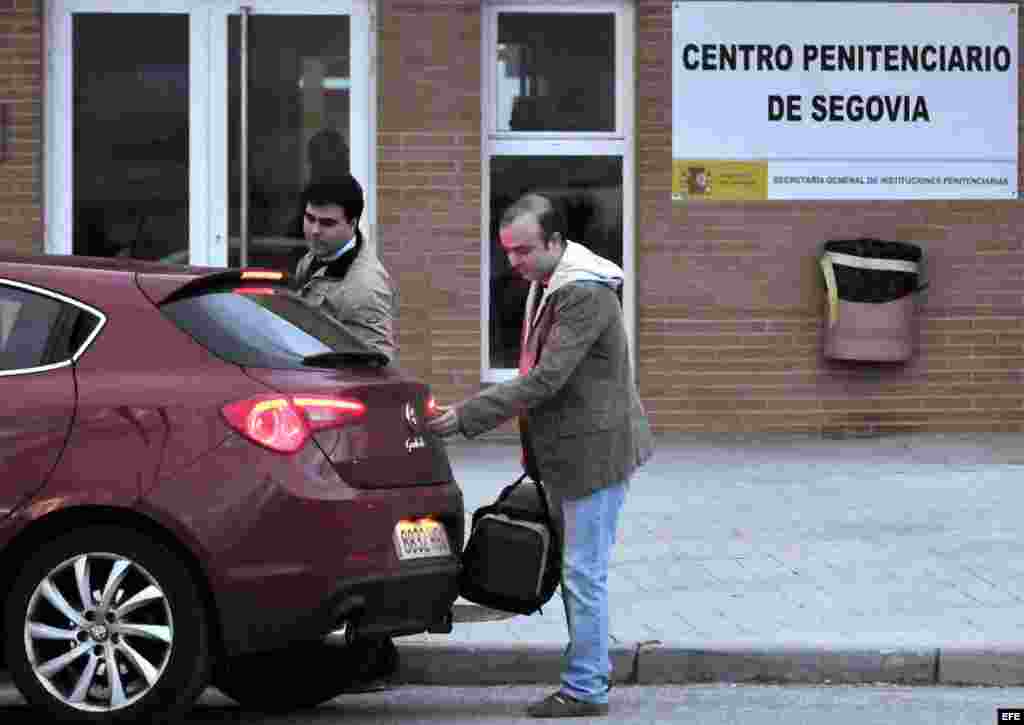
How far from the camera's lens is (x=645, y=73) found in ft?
48.5

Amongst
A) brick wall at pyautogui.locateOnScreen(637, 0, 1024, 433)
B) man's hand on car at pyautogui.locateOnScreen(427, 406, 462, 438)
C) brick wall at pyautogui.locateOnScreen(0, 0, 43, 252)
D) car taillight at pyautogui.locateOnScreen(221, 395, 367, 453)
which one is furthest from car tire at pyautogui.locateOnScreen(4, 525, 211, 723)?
brick wall at pyautogui.locateOnScreen(637, 0, 1024, 433)

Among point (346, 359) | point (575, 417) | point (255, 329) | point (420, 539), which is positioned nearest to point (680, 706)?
point (575, 417)

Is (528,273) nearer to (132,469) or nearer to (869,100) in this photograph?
(132,469)

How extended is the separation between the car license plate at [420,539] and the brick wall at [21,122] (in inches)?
317

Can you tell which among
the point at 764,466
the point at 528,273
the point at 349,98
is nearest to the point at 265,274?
the point at 528,273

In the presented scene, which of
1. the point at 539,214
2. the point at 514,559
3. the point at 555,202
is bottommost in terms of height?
the point at 514,559

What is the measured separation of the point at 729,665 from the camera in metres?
8.32

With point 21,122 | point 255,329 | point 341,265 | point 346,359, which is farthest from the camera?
point 21,122

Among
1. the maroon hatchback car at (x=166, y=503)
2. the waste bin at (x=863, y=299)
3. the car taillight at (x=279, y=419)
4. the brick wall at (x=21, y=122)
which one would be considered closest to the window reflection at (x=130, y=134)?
the brick wall at (x=21, y=122)

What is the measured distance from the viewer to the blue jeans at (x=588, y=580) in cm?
752

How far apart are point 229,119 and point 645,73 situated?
9.26ft

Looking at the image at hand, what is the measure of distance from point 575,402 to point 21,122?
26.9 feet

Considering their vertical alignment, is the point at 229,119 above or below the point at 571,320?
above

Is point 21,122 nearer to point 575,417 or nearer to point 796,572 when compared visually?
point 796,572
